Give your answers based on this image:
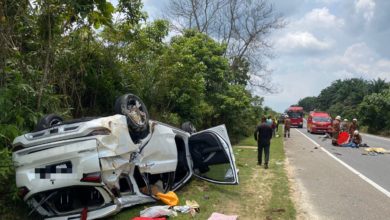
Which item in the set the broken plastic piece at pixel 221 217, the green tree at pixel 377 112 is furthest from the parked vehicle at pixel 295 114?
the broken plastic piece at pixel 221 217

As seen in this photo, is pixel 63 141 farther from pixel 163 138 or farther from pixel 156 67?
pixel 156 67

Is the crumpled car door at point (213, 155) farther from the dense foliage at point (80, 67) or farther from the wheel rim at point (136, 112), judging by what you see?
the dense foliage at point (80, 67)

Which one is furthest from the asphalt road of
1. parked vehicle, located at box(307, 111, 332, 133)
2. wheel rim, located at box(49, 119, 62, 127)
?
parked vehicle, located at box(307, 111, 332, 133)

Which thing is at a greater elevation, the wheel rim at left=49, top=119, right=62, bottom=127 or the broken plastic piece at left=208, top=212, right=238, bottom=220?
the wheel rim at left=49, top=119, right=62, bottom=127

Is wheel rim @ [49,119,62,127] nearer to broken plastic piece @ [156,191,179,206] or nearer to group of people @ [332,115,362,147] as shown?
broken plastic piece @ [156,191,179,206]

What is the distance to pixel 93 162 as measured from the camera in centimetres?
558

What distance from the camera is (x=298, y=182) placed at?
34.0 feet

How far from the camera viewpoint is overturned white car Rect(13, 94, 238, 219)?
18.3ft

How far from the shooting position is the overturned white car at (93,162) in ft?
18.3

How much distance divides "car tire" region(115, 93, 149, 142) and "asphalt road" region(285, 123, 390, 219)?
3.24 meters

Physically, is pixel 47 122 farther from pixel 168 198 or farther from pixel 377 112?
pixel 377 112

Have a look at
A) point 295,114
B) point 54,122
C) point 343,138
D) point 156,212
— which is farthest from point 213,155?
point 295,114

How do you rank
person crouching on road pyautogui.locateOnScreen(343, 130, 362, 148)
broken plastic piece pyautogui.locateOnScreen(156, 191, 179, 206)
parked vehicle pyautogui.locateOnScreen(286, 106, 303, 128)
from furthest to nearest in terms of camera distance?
parked vehicle pyautogui.locateOnScreen(286, 106, 303, 128) → person crouching on road pyautogui.locateOnScreen(343, 130, 362, 148) → broken plastic piece pyautogui.locateOnScreen(156, 191, 179, 206)

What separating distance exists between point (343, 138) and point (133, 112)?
17.5 m
